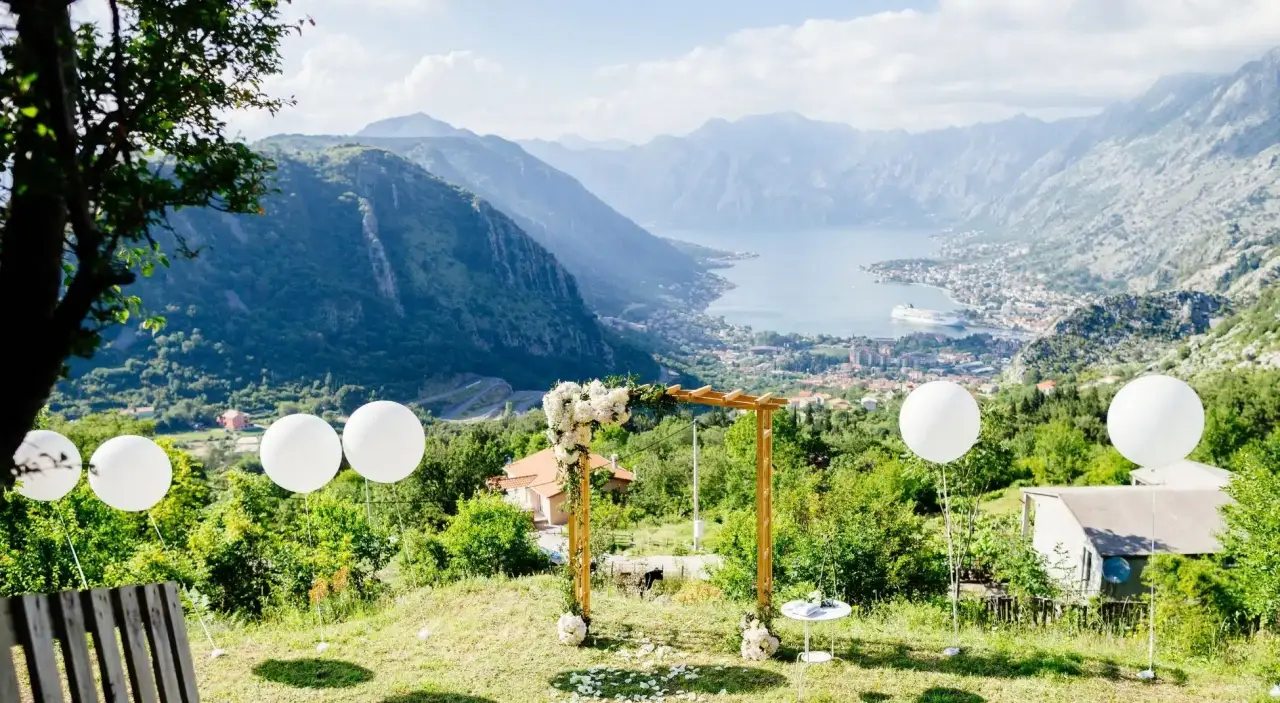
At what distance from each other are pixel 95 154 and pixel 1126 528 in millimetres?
17532

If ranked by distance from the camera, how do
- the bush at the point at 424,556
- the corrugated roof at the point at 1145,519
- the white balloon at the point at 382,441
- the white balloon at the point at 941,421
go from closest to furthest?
the white balloon at the point at 941,421
the white balloon at the point at 382,441
the bush at the point at 424,556
the corrugated roof at the point at 1145,519

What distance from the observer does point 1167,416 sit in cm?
704

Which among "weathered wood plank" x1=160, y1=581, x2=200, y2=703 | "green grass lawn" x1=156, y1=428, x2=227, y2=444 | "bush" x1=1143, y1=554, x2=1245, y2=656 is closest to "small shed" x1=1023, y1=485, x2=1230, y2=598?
"bush" x1=1143, y1=554, x2=1245, y2=656

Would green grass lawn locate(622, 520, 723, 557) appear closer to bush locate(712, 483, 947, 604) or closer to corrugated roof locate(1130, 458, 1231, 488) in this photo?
bush locate(712, 483, 947, 604)

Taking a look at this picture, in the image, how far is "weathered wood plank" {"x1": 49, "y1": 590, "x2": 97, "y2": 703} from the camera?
3.15 metres

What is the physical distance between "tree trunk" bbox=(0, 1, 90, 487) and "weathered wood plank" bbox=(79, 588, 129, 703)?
94cm

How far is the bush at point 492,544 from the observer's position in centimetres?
1289

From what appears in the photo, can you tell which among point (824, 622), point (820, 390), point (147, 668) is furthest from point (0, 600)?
point (820, 390)

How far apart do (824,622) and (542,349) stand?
107592mm

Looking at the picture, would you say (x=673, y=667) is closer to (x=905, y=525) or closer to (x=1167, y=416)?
(x=1167, y=416)

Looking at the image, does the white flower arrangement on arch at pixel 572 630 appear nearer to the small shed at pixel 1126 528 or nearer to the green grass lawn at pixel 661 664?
the green grass lawn at pixel 661 664

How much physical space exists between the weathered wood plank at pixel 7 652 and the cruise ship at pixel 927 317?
7305 inches

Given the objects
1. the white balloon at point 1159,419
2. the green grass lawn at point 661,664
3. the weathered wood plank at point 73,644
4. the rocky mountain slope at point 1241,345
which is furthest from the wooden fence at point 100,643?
the rocky mountain slope at point 1241,345

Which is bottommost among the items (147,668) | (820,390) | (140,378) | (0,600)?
(820,390)
